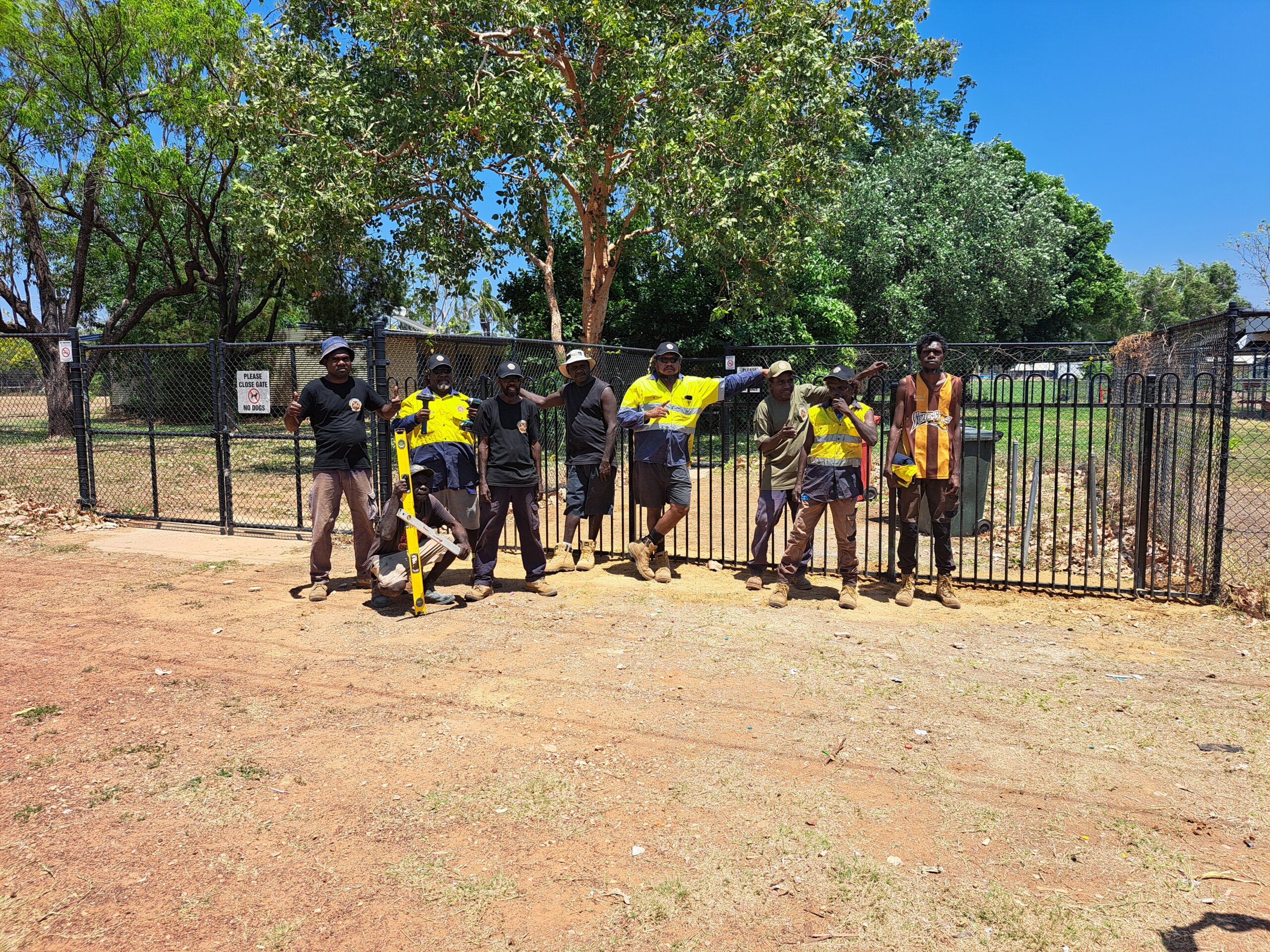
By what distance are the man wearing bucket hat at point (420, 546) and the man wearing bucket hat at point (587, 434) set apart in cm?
126

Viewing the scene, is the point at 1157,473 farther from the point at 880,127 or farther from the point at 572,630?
the point at 880,127

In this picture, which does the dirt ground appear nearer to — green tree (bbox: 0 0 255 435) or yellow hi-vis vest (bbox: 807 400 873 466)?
yellow hi-vis vest (bbox: 807 400 873 466)

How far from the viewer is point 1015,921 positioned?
10.1 ft

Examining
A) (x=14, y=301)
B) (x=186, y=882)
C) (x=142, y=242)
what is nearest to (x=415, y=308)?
(x=142, y=242)

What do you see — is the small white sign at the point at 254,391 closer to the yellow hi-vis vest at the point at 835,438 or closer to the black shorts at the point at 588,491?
the black shorts at the point at 588,491

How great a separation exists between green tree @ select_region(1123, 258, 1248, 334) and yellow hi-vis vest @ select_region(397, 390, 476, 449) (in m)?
63.5

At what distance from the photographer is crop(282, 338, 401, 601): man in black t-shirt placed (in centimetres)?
702

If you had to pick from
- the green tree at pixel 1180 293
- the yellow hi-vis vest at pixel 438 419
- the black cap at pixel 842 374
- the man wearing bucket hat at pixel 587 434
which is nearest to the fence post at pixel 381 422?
the yellow hi-vis vest at pixel 438 419

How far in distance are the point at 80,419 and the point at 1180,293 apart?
243ft

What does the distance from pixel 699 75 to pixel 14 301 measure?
24100 millimetres

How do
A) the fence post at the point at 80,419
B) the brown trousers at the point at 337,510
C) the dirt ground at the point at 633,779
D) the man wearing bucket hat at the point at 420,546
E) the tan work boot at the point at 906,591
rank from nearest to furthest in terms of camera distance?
the dirt ground at the point at 633,779 < the man wearing bucket hat at the point at 420,546 < the tan work boot at the point at 906,591 < the brown trousers at the point at 337,510 < the fence post at the point at 80,419

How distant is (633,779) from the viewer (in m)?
4.12

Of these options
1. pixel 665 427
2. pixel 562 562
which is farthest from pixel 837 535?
pixel 562 562

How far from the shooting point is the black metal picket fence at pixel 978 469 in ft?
23.1
